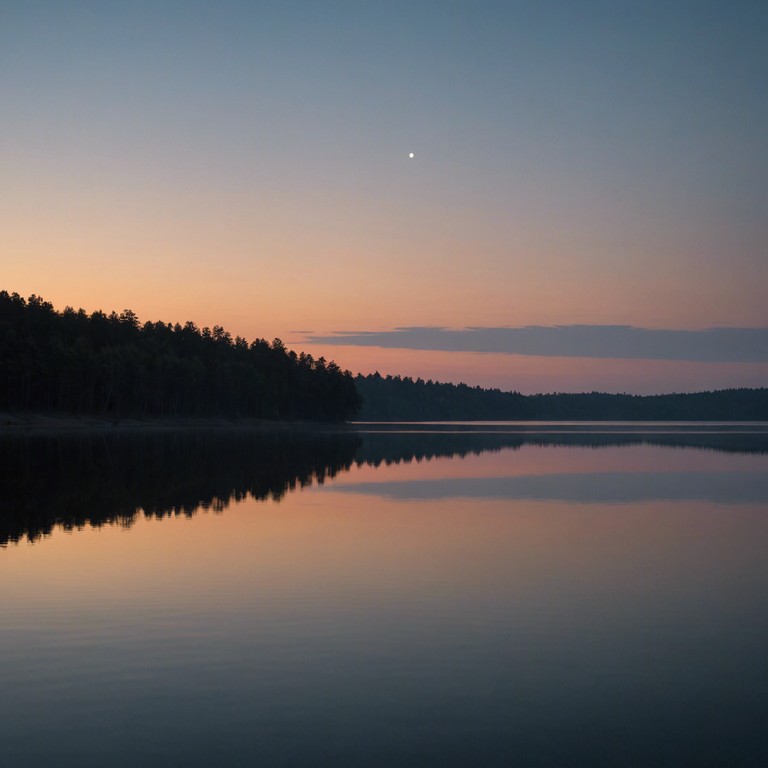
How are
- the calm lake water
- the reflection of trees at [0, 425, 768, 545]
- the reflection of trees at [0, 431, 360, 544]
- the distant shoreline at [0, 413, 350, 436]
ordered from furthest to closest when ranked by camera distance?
the distant shoreline at [0, 413, 350, 436], the reflection of trees at [0, 425, 768, 545], the reflection of trees at [0, 431, 360, 544], the calm lake water

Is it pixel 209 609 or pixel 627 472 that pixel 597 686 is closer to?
pixel 209 609

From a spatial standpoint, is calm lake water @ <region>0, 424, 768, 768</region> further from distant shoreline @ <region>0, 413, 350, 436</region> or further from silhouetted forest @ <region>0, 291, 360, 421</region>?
silhouetted forest @ <region>0, 291, 360, 421</region>

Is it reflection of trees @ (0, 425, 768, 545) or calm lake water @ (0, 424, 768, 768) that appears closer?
calm lake water @ (0, 424, 768, 768)

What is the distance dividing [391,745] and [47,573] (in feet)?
42.2

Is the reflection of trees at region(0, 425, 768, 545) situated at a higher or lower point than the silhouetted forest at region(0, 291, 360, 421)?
lower

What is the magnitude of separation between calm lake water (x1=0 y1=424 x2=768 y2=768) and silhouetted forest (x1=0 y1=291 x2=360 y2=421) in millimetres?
99678

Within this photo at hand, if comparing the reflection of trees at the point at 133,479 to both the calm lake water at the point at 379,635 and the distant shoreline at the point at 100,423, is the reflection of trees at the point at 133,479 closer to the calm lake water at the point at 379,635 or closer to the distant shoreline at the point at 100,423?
the calm lake water at the point at 379,635

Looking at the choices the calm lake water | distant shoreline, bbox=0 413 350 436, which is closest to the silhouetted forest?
Answer: distant shoreline, bbox=0 413 350 436

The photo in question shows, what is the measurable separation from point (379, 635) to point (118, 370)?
130275mm

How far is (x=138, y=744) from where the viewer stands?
33.2 feet

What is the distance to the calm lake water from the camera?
10.3m

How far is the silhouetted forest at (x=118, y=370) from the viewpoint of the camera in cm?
12544

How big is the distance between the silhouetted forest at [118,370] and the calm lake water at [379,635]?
99.7m

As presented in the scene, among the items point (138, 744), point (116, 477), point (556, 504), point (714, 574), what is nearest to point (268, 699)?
point (138, 744)
